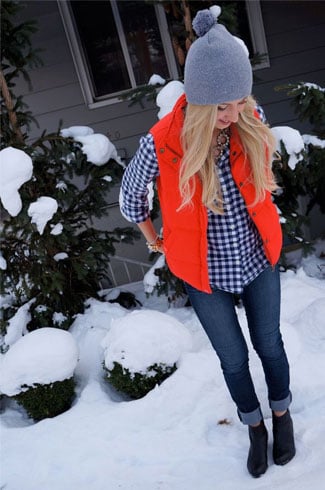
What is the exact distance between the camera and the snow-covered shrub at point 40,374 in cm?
269

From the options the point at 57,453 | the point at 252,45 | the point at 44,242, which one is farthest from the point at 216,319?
the point at 252,45

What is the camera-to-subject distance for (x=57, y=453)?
2.40 meters

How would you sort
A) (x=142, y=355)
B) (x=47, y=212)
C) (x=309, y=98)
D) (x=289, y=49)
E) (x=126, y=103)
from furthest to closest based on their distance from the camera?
(x=126, y=103), (x=289, y=49), (x=309, y=98), (x=47, y=212), (x=142, y=355)

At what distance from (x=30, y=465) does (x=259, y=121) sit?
83.1 inches

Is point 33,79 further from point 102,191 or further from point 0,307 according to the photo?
point 0,307

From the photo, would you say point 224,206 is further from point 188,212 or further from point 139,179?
point 139,179

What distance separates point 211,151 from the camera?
1520 millimetres

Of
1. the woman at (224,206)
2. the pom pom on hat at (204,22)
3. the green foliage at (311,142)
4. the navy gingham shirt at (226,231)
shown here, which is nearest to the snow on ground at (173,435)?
the woman at (224,206)

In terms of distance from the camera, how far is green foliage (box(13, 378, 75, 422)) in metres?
2.73

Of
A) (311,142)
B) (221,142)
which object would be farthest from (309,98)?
(221,142)

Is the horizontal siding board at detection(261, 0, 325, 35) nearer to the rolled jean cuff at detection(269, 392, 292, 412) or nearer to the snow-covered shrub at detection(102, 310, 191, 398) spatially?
the snow-covered shrub at detection(102, 310, 191, 398)

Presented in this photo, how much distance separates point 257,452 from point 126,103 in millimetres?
4170

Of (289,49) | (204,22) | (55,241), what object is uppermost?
(204,22)

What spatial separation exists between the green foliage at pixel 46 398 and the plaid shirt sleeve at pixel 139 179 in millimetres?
1416
